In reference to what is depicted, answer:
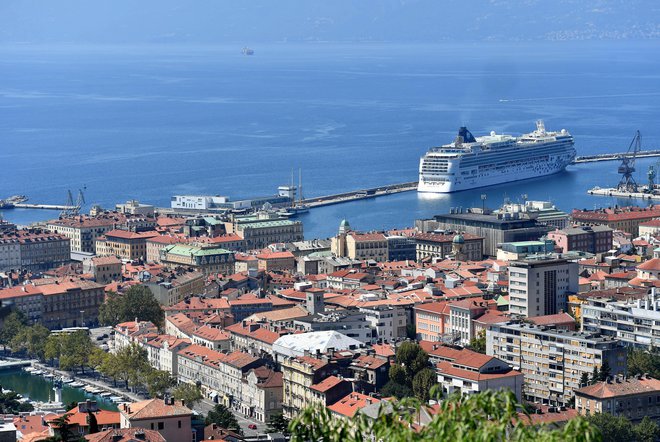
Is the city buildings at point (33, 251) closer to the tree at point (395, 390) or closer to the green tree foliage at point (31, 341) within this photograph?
the green tree foliage at point (31, 341)

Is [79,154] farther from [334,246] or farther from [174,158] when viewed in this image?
[334,246]

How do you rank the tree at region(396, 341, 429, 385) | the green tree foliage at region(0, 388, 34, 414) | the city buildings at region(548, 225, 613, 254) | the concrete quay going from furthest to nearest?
the concrete quay → the city buildings at region(548, 225, 613, 254) → the tree at region(396, 341, 429, 385) → the green tree foliage at region(0, 388, 34, 414)

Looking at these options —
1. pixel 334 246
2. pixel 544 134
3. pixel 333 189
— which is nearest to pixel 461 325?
pixel 334 246

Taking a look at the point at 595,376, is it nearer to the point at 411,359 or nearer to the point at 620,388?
the point at 620,388

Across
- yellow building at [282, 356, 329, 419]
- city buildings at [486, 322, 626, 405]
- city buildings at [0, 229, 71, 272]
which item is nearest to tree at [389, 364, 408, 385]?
yellow building at [282, 356, 329, 419]

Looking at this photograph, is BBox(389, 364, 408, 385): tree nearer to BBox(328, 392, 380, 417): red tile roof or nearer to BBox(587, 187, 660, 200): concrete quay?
BBox(328, 392, 380, 417): red tile roof

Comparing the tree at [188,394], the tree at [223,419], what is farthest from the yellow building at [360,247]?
the tree at [223,419]

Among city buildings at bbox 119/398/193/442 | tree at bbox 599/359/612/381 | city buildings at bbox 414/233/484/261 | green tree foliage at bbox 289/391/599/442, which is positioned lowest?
tree at bbox 599/359/612/381
